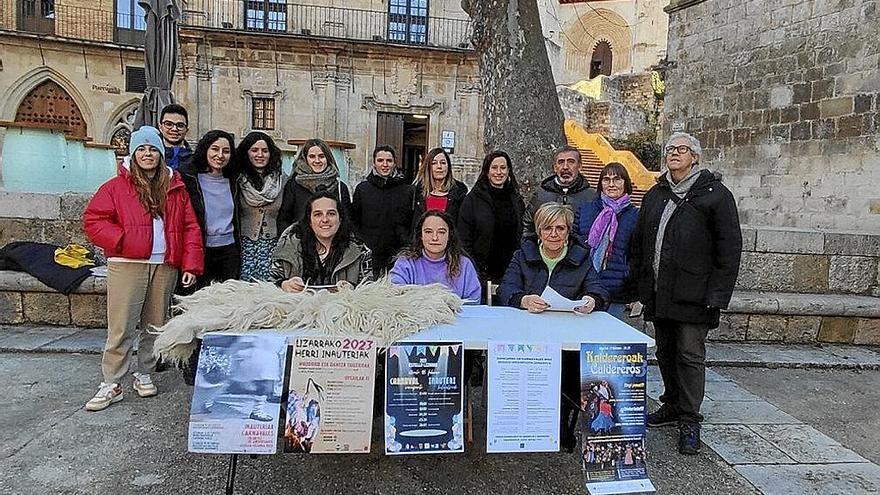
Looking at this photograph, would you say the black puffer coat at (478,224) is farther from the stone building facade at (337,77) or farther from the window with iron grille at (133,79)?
the window with iron grille at (133,79)

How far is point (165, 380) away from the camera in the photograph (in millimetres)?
4176

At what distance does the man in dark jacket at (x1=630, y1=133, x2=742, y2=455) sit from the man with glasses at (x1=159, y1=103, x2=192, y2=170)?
293 cm

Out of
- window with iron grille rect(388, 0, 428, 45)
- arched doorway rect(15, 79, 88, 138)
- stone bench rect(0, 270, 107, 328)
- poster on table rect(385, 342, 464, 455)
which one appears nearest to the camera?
poster on table rect(385, 342, 464, 455)

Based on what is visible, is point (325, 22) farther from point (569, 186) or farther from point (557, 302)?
point (557, 302)

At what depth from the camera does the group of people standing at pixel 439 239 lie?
3.31 m

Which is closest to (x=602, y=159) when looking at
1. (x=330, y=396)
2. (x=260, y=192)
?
(x=260, y=192)

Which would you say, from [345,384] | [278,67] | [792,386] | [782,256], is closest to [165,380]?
[345,384]

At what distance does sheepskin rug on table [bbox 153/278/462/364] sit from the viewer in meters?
2.68

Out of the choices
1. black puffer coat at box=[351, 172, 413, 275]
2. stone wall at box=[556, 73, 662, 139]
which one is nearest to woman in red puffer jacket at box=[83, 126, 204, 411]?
black puffer coat at box=[351, 172, 413, 275]

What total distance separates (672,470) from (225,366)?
7.50 ft

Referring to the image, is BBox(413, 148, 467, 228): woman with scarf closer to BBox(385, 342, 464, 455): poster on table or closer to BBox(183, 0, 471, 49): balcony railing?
BBox(385, 342, 464, 455): poster on table

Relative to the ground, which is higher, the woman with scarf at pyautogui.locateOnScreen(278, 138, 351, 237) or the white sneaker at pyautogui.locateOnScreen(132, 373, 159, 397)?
the woman with scarf at pyautogui.locateOnScreen(278, 138, 351, 237)

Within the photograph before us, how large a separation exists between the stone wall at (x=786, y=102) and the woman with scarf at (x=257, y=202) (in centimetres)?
755

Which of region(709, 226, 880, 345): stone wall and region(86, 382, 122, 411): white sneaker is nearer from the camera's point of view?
region(86, 382, 122, 411): white sneaker
